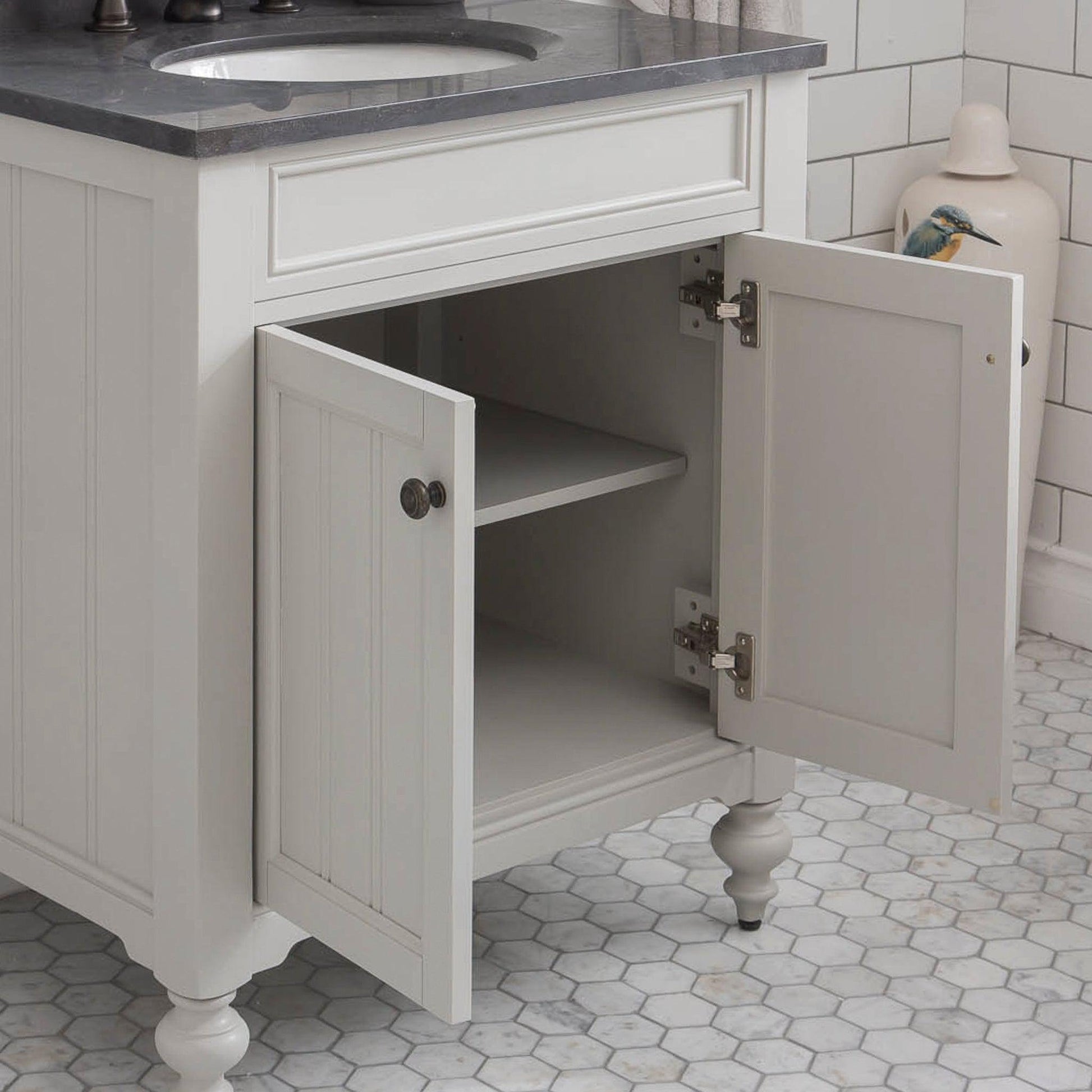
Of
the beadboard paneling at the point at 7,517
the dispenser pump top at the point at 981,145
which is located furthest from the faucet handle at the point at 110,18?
the dispenser pump top at the point at 981,145

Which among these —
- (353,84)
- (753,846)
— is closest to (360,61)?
(353,84)

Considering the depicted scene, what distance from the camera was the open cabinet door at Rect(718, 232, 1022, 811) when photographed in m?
1.78

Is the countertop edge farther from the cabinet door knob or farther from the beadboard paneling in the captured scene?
the cabinet door knob

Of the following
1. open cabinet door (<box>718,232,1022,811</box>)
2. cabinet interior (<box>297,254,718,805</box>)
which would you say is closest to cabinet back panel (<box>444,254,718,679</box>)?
cabinet interior (<box>297,254,718,805</box>)

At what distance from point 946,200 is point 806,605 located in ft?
3.45

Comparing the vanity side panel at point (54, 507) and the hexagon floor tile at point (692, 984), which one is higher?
the vanity side panel at point (54, 507)

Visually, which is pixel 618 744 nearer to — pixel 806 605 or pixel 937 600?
pixel 806 605

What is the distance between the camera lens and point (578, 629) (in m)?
2.30

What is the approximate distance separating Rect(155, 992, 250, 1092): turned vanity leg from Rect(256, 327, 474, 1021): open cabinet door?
0.12 meters

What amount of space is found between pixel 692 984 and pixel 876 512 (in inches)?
22.0

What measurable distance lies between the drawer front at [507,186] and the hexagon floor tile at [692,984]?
0.79 m

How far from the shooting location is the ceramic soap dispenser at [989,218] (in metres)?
2.79

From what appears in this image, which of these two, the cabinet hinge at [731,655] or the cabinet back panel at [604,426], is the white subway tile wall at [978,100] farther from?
the cabinet hinge at [731,655]

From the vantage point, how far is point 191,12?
6.64ft
